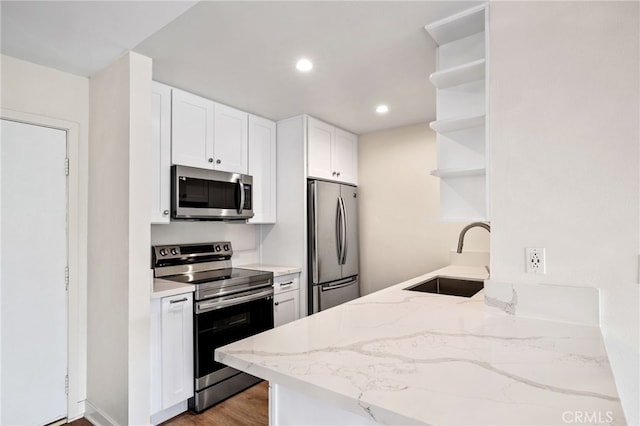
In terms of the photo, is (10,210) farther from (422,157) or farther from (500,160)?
(422,157)

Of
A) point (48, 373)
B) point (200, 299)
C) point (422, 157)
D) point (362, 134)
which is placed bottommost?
point (48, 373)

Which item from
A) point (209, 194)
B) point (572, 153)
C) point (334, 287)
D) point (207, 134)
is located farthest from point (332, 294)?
point (572, 153)

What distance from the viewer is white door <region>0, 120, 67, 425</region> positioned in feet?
6.89

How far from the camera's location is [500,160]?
5.13 feet

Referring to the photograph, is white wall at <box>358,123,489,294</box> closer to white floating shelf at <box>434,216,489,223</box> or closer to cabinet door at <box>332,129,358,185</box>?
cabinet door at <box>332,129,358,185</box>

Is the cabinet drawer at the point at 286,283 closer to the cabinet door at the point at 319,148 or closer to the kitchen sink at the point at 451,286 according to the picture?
the cabinet door at the point at 319,148

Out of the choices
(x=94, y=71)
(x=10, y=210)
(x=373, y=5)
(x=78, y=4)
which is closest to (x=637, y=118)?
(x=373, y=5)

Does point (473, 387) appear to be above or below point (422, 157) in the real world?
below

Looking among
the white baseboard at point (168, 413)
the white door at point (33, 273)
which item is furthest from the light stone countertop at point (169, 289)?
the white baseboard at point (168, 413)

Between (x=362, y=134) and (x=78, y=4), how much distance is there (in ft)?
9.73

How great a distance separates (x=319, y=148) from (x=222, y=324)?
1877mm

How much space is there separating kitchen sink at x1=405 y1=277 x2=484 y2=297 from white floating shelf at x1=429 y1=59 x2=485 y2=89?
1.24m

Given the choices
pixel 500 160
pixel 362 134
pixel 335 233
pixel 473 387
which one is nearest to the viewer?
pixel 473 387

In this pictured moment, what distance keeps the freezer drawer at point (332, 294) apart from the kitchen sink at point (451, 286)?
119 centimetres
